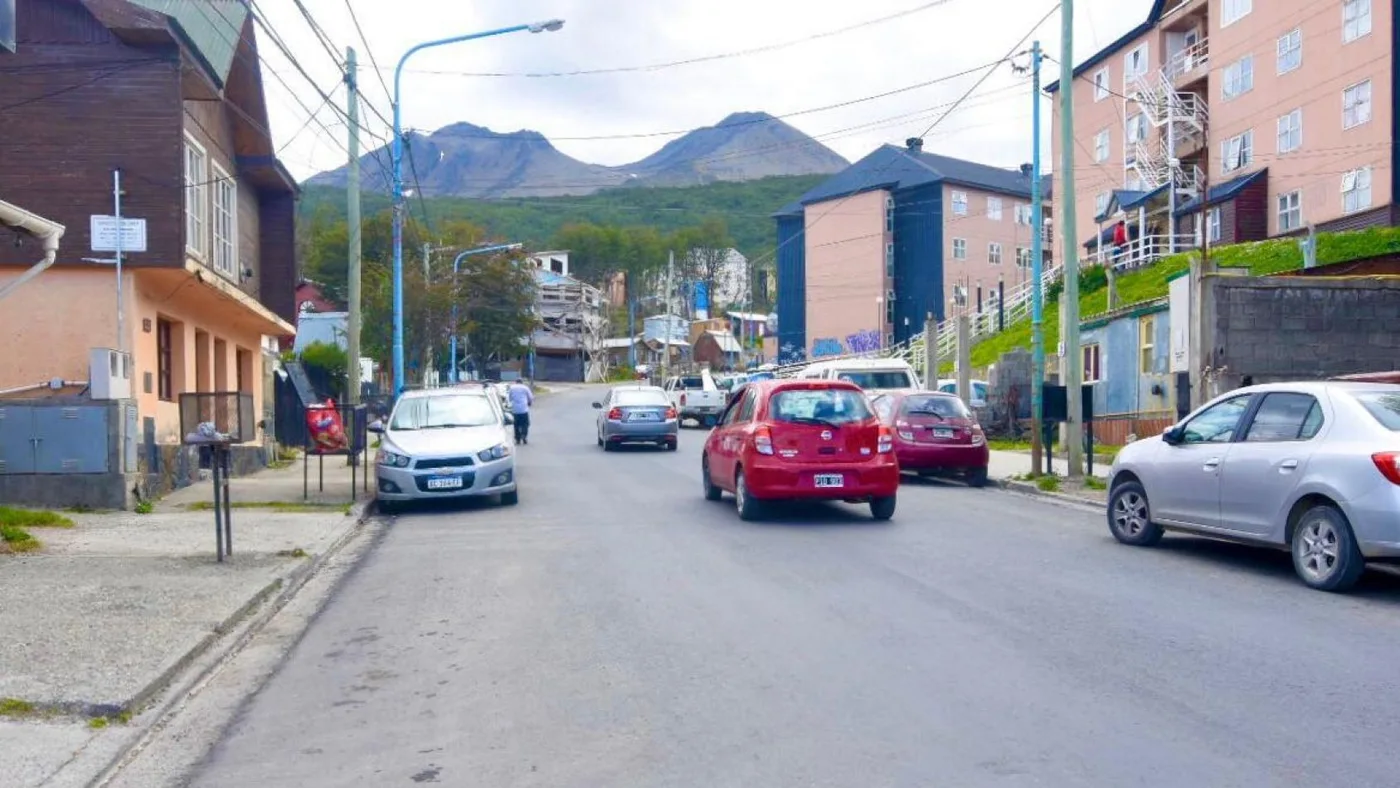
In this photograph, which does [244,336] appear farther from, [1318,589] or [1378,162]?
[1378,162]

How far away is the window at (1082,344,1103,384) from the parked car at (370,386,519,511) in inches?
614

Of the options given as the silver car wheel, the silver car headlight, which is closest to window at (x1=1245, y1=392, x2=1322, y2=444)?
the silver car wheel

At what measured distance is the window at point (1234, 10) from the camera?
4219 cm

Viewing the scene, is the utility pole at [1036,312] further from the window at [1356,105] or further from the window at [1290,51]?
the window at [1290,51]

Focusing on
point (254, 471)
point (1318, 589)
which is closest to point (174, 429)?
point (254, 471)

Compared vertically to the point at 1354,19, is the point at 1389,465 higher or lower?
lower

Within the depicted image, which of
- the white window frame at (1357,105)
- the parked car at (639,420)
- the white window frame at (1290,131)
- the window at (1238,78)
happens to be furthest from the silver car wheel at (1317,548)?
the window at (1238,78)

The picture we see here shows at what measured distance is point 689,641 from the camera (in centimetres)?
788

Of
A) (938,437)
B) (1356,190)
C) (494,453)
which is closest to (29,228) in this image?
(494,453)

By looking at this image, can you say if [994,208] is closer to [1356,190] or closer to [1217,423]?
[1356,190]

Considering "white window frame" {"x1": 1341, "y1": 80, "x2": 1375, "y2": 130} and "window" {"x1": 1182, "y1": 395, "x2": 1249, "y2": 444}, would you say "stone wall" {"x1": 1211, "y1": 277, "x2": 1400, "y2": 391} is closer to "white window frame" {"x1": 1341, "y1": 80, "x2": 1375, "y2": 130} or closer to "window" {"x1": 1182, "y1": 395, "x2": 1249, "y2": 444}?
"window" {"x1": 1182, "y1": 395, "x2": 1249, "y2": 444}

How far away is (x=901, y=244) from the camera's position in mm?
69562

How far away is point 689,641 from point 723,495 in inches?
377

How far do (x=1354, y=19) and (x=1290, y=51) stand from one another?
11.4 ft
